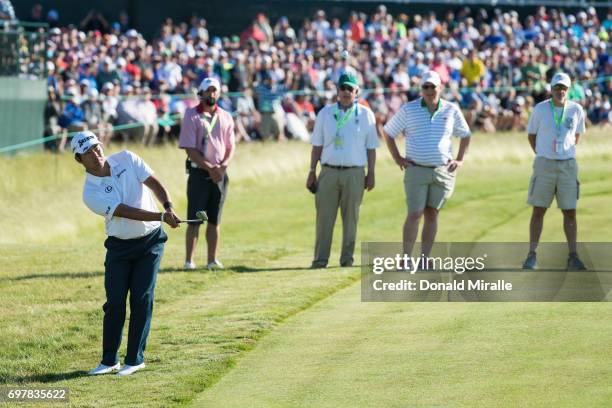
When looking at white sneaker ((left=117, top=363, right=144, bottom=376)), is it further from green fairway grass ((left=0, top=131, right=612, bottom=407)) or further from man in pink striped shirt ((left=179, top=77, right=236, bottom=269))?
man in pink striped shirt ((left=179, top=77, right=236, bottom=269))

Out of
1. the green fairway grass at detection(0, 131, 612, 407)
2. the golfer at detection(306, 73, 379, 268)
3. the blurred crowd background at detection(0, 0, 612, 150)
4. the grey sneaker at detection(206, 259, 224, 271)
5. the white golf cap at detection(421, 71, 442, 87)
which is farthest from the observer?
the blurred crowd background at detection(0, 0, 612, 150)

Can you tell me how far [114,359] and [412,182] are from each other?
4981mm

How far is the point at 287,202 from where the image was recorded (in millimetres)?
22641

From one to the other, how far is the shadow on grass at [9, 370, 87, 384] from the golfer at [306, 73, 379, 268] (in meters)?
5.31

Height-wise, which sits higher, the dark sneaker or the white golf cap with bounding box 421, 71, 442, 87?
the white golf cap with bounding box 421, 71, 442, 87

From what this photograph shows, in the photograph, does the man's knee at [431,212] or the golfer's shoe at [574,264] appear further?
the man's knee at [431,212]

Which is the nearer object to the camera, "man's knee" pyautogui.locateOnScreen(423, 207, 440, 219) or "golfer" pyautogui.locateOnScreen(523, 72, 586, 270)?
"golfer" pyautogui.locateOnScreen(523, 72, 586, 270)

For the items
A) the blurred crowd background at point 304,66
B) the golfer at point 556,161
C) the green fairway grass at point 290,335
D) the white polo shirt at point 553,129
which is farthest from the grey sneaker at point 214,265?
the blurred crowd background at point 304,66

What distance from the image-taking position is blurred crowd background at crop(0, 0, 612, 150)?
90.4 ft

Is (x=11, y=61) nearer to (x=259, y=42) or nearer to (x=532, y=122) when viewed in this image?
(x=259, y=42)

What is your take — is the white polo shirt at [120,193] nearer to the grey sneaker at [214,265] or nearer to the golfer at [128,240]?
the golfer at [128,240]

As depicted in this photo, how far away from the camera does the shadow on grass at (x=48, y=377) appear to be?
387 inches

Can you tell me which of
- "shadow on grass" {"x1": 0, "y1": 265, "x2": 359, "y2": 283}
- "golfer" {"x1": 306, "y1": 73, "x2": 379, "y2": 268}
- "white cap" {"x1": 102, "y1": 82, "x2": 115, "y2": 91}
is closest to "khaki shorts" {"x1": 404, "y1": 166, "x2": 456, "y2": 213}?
"golfer" {"x1": 306, "y1": 73, "x2": 379, "y2": 268}

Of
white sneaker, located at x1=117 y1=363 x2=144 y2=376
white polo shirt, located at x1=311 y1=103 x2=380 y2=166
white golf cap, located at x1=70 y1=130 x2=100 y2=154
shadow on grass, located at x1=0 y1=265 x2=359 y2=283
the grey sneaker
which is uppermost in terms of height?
white golf cap, located at x1=70 y1=130 x2=100 y2=154
